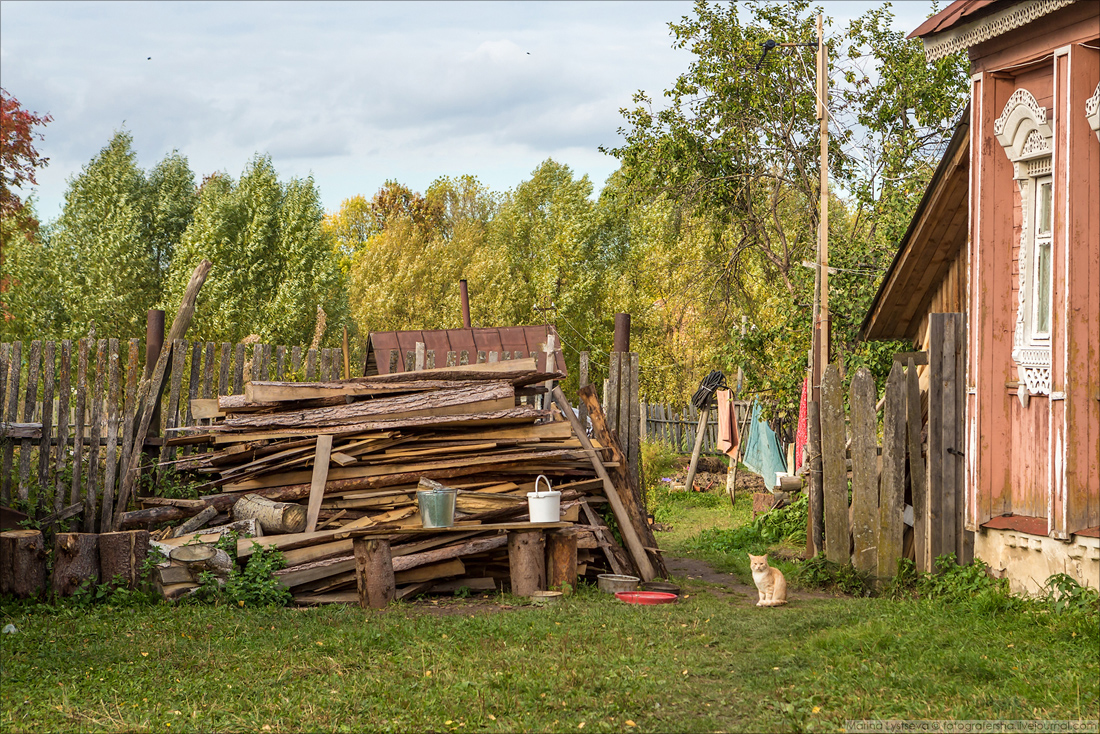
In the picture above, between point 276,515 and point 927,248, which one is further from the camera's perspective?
point 927,248

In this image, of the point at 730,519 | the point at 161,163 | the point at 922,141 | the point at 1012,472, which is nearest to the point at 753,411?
the point at 730,519

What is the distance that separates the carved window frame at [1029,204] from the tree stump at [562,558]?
13.2 ft

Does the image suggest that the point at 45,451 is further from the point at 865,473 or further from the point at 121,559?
the point at 865,473

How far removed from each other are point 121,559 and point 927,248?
8193mm

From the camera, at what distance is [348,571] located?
28.4 feet

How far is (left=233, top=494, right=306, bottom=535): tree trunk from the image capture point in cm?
873

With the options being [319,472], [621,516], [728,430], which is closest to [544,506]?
[621,516]

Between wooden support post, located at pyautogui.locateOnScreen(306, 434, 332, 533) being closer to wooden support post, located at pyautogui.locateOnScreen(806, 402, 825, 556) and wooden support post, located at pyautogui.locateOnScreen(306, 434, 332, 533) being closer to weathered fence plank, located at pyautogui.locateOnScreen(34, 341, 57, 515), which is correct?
weathered fence plank, located at pyautogui.locateOnScreen(34, 341, 57, 515)

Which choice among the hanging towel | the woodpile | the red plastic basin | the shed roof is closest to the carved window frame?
the shed roof

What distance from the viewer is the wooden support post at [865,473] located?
28.9ft

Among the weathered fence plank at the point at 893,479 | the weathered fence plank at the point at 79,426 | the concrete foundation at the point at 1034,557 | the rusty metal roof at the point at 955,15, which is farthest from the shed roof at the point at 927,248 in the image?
the weathered fence plank at the point at 79,426

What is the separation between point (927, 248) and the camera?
970 centimetres

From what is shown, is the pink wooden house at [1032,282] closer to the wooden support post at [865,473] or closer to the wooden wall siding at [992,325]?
the wooden wall siding at [992,325]

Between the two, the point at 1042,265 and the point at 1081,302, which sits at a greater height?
the point at 1042,265
